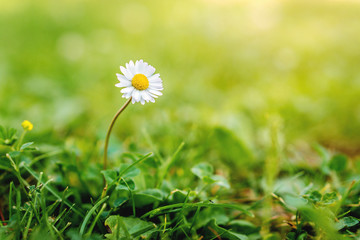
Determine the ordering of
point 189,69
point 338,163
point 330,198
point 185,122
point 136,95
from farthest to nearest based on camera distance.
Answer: point 189,69 < point 185,122 < point 338,163 < point 330,198 < point 136,95

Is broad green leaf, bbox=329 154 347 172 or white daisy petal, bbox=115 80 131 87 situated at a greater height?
white daisy petal, bbox=115 80 131 87

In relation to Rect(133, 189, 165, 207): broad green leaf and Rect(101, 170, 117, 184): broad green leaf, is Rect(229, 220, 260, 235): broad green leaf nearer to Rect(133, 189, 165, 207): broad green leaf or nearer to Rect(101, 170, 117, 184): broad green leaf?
Rect(133, 189, 165, 207): broad green leaf

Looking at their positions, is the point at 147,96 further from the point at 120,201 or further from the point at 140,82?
the point at 120,201

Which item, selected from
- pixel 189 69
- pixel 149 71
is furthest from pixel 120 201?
pixel 189 69

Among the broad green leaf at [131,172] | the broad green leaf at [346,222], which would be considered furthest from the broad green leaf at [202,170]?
the broad green leaf at [346,222]

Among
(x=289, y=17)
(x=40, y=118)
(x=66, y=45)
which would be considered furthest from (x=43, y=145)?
(x=289, y=17)

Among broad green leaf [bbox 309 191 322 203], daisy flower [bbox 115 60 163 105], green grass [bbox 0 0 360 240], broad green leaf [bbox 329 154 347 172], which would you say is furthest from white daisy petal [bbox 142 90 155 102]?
broad green leaf [bbox 329 154 347 172]

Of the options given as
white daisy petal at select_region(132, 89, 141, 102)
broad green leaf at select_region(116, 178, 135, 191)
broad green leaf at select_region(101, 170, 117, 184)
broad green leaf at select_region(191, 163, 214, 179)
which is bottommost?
broad green leaf at select_region(116, 178, 135, 191)
